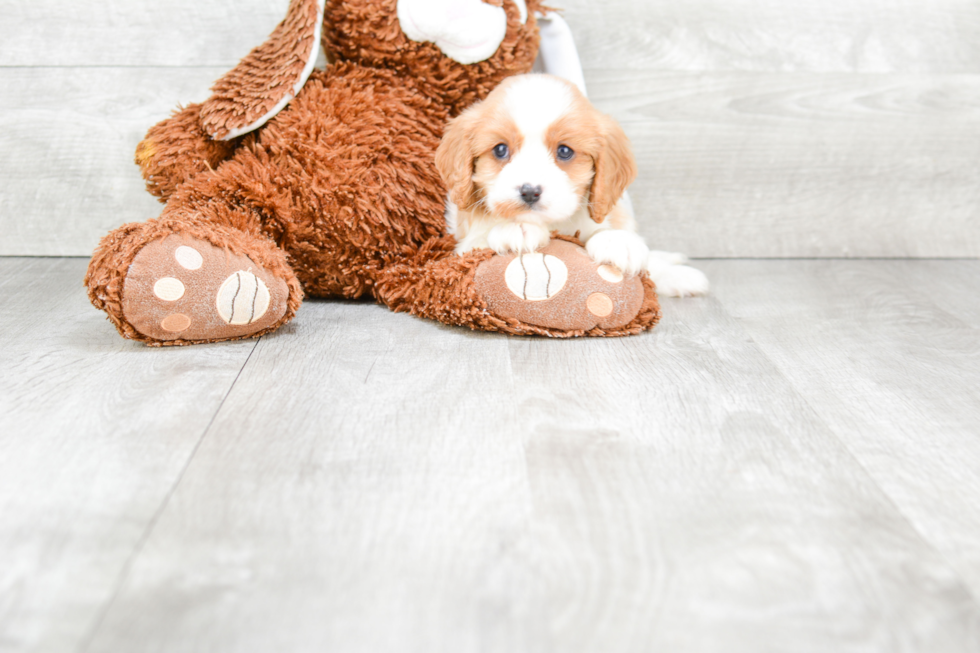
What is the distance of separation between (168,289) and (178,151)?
15.2 inches

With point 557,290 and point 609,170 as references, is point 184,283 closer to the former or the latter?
point 557,290

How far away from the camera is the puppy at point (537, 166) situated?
1.18m

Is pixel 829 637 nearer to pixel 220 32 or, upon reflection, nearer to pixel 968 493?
Answer: pixel 968 493

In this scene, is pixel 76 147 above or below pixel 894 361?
above

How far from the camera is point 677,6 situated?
1.66m

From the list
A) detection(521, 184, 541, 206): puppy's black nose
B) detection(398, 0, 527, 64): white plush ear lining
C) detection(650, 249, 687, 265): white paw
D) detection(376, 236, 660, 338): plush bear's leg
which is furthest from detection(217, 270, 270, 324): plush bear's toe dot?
detection(650, 249, 687, 265): white paw

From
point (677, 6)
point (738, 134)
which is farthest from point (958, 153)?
point (677, 6)

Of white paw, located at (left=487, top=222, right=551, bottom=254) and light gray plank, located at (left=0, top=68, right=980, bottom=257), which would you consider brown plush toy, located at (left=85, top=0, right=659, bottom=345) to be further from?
light gray plank, located at (left=0, top=68, right=980, bottom=257)

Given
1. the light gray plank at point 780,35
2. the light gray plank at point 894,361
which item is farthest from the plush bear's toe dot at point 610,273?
the light gray plank at point 780,35

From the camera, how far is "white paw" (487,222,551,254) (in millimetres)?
1214

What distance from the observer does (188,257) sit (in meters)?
1.10

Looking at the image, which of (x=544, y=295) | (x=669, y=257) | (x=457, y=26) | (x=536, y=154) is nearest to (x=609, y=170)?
(x=536, y=154)

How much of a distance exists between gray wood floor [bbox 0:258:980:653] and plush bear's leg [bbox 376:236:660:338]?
0.04 meters

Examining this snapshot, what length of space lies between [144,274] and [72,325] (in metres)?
0.27
